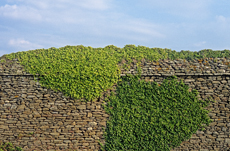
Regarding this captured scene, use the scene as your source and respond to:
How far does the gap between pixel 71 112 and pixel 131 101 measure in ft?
8.27

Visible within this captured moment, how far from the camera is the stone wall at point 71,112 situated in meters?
9.05

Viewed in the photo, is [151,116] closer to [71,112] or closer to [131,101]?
[131,101]

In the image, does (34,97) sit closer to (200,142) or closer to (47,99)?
(47,99)

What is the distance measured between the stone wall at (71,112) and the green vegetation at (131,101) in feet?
1.04

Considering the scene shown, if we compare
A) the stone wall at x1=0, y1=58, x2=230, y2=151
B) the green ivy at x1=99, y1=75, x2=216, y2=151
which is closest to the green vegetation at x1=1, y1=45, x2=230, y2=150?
the green ivy at x1=99, y1=75, x2=216, y2=151

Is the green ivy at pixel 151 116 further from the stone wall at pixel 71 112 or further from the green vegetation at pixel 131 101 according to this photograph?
the stone wall at pixel 71 112

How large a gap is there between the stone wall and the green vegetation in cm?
32

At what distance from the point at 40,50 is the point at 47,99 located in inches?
96.9

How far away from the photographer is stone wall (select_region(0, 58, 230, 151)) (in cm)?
905

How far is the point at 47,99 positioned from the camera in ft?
30.2

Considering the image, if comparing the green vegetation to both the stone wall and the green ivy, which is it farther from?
the stone wall

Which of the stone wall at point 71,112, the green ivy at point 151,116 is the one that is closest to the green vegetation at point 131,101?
the green ivy at point 151,116

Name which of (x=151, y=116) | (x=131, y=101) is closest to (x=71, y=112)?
(x=131, y=101)

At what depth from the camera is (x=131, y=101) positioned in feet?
29.8
